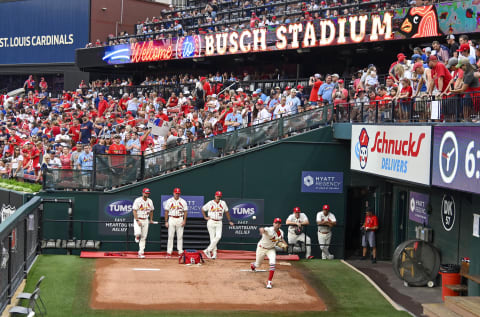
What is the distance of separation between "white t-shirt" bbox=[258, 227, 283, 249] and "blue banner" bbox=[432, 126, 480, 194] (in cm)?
402

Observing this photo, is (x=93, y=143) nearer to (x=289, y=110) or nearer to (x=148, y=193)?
A: (x=148, y=193)

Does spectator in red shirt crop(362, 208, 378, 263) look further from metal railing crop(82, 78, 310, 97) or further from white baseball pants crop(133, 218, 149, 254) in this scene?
metal railing crop(82, 78, 310, 97)

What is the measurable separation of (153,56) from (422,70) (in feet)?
71.5

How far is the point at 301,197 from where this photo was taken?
1975 centimetres

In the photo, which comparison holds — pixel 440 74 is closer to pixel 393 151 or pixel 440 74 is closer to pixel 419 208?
pixel 393 151

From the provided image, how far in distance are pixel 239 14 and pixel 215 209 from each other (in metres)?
18.8

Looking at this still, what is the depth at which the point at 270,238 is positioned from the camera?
50.3 feet

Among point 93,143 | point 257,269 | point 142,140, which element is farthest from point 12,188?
point 257,269

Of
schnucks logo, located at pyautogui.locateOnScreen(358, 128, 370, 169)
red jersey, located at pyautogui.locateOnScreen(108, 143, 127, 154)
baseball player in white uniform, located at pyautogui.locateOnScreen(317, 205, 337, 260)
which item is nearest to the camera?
schnucks logo, located at pyautogui.locateOnScreen(358, 128, 370, 169)

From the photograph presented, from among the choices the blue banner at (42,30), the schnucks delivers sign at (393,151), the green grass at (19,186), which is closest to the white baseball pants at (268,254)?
the schnucks delivers sign at (393,151)

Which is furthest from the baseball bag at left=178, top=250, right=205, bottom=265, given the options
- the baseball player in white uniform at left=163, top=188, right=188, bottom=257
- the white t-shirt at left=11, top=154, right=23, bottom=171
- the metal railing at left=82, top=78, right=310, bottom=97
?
the metal railing at left=82, top=78, right=310, bottom=97

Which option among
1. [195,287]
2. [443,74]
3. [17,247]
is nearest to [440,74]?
[443,74]

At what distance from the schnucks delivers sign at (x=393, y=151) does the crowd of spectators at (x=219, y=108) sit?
0.41 meters

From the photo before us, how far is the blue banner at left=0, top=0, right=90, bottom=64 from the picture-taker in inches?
1718
